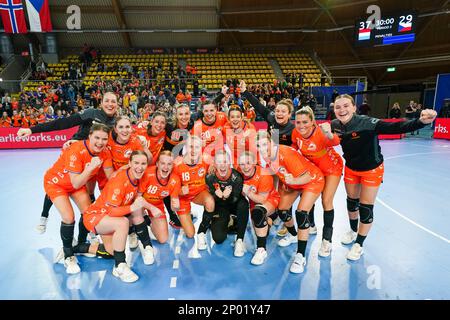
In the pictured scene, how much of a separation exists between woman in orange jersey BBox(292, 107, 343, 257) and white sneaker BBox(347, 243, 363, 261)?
241mm

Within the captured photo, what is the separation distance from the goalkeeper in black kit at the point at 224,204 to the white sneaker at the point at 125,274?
0.96m

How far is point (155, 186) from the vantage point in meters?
3.57

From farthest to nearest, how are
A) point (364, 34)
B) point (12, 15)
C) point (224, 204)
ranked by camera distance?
point (364, 34)
point (12, 15)
point (224, 204)

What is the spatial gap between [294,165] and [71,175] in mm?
2588

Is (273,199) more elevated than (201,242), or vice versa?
(273,199)

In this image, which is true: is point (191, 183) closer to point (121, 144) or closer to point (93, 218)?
point (121, 144)

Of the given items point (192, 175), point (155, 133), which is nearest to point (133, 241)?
point (192, 175)

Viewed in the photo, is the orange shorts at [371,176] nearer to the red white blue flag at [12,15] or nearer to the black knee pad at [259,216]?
the black knee pad at [259,216]

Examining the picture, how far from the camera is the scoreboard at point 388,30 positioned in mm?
17094

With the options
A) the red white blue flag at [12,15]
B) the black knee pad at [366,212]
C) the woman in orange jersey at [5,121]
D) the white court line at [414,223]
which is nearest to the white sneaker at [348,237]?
the black knee pad at [366,212]

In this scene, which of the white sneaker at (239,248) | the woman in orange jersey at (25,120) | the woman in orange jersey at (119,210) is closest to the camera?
the woman in orange jersey at (119,210)

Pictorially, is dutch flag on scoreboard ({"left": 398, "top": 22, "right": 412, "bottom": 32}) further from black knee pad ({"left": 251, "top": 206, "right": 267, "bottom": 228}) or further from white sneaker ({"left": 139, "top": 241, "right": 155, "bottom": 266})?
white sneaker ({"left": 139, "top": 241, "right": 155, "bottom": 266})
